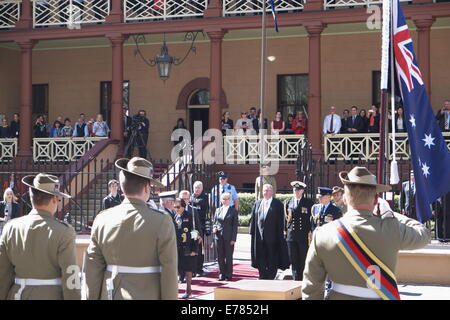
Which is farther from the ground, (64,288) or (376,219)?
(376,219)

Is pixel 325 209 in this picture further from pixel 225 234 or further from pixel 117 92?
pixel 117 92

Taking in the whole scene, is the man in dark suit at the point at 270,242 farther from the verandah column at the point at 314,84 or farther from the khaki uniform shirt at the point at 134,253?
the verandah column at the point at 314,84

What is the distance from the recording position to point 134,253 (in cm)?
555

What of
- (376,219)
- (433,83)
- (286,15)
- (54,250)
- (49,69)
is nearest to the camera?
(376,219)

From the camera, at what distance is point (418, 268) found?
1283 cm

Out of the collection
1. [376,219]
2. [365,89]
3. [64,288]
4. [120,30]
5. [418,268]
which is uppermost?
[120,30]

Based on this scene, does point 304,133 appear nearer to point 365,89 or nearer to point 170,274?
point 365,89

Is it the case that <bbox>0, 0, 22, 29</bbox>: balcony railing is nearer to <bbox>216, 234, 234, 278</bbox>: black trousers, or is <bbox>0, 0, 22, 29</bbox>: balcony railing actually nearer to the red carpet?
the red carpet

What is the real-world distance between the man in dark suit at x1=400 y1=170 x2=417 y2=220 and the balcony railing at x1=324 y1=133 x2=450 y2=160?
6487mm

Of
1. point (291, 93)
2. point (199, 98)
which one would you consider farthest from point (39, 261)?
point (199, 98)

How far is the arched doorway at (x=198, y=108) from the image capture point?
27.3 meters

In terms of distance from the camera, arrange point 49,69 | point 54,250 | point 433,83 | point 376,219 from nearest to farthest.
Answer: point 376,219
point 54,250
point 433,83
point 49,69
